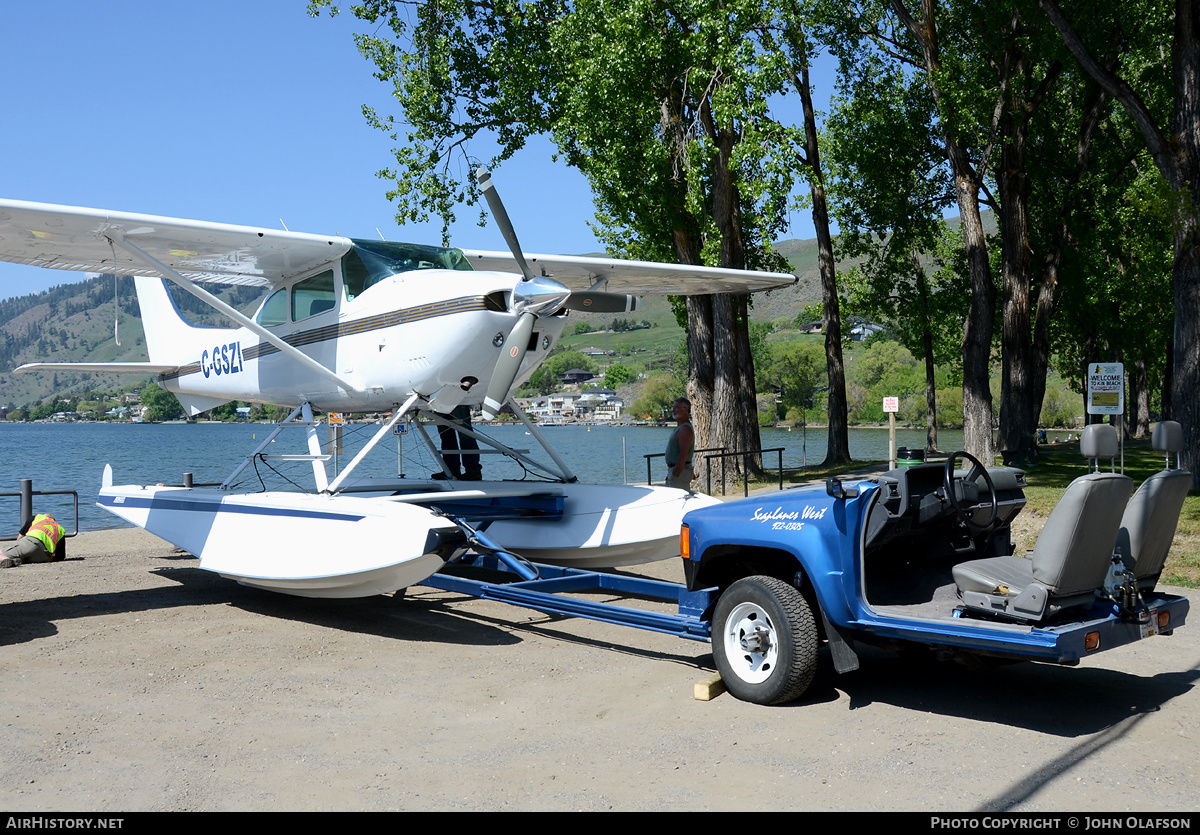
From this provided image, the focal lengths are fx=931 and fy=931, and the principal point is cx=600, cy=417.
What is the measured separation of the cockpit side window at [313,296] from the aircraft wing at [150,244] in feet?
0.62

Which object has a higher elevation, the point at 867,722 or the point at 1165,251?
the point at 1165,251

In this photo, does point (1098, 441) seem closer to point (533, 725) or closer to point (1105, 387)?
point (533, 725)

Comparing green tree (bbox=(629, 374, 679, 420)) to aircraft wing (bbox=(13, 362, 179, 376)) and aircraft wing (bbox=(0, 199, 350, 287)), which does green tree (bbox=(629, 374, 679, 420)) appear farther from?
aircraft wing (bbox=(0, 199, 350, 287))

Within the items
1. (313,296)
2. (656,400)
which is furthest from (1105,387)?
(656,400)

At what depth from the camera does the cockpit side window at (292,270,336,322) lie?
37.1 feet

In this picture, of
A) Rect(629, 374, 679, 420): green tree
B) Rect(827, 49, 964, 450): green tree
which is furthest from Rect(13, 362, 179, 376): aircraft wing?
Rect(629, 374, 679, 420): green tree

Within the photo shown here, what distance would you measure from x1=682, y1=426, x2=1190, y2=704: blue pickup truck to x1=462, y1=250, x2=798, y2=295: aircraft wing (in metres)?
6.91

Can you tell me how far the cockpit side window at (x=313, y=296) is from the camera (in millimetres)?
11312

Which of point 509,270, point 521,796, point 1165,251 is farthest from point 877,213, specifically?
point 521,796

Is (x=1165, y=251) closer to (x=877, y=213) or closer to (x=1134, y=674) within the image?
(x=877, y=213)

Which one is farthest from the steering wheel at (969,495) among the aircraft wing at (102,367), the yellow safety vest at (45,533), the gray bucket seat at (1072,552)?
the yellow safety vest at (45,533)

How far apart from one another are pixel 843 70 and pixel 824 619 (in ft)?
85.8

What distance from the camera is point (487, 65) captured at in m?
24.5

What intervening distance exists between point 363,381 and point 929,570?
6.63 meters
